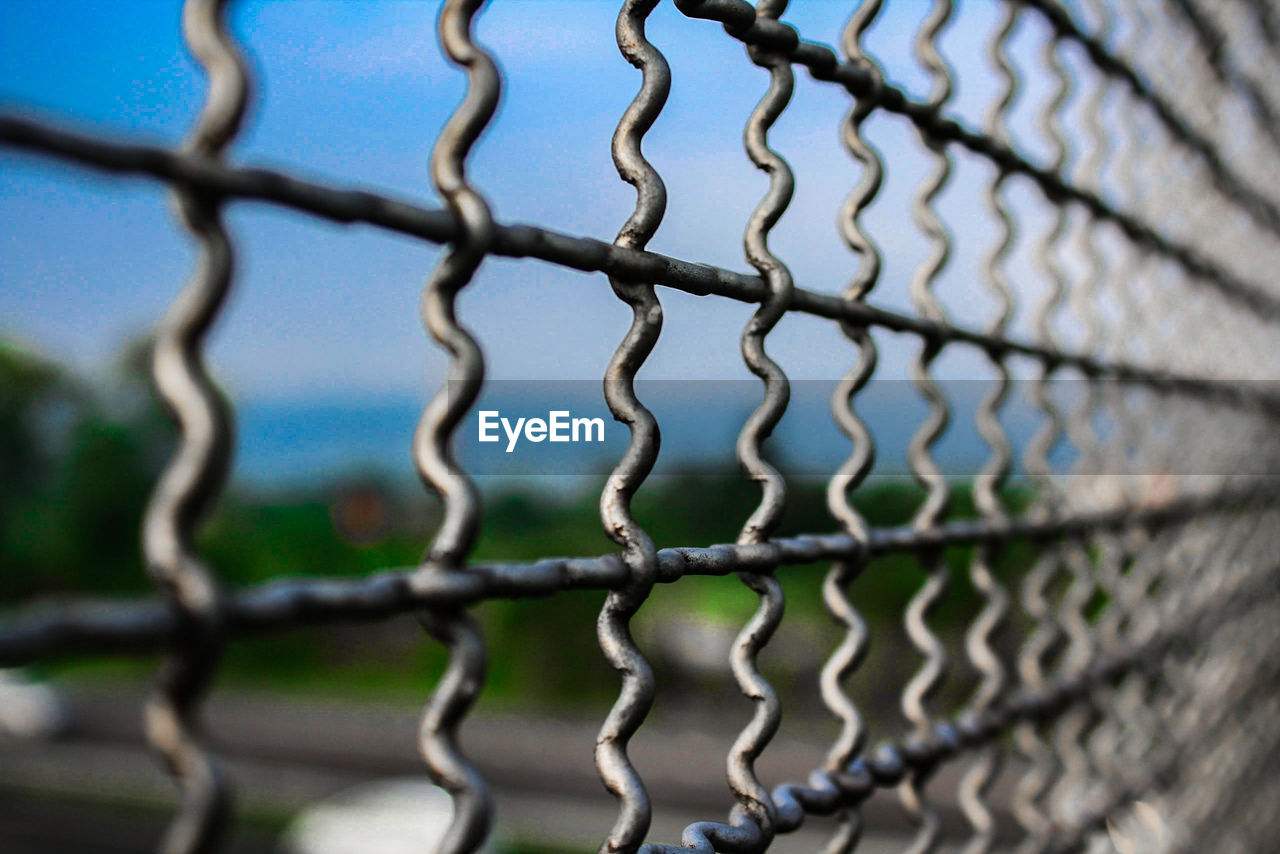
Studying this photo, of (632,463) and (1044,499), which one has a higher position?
(1044,499)

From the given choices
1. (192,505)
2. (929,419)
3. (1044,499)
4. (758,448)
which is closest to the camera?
(192,505)

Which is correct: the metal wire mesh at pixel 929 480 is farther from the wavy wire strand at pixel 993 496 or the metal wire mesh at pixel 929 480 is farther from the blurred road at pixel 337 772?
the blurred road at pixel 337 772

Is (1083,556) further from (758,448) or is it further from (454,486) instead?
(454,486)

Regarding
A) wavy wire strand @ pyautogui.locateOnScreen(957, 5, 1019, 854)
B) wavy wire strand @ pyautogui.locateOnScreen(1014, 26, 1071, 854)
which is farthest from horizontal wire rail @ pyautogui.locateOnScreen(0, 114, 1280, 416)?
wavy wire strand @ pyautogui.locateOnScreen(1014, 26, 1071, 854)

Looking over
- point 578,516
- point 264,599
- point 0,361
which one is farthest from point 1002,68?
point 0,361

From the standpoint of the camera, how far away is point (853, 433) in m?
0.85

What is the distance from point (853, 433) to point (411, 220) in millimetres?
499

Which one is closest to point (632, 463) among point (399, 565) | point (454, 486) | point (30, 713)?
point (454, 486)

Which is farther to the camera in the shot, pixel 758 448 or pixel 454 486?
pixel 758 448

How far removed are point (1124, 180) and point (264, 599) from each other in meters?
1.44

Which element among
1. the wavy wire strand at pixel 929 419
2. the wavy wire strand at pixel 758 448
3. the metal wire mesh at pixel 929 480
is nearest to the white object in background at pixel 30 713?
the metal wire mesh at pixel 929 480

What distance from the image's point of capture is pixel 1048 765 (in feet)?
3.92

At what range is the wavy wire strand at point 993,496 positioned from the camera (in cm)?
104

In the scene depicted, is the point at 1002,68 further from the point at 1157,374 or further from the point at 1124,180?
the point at 1157,374
